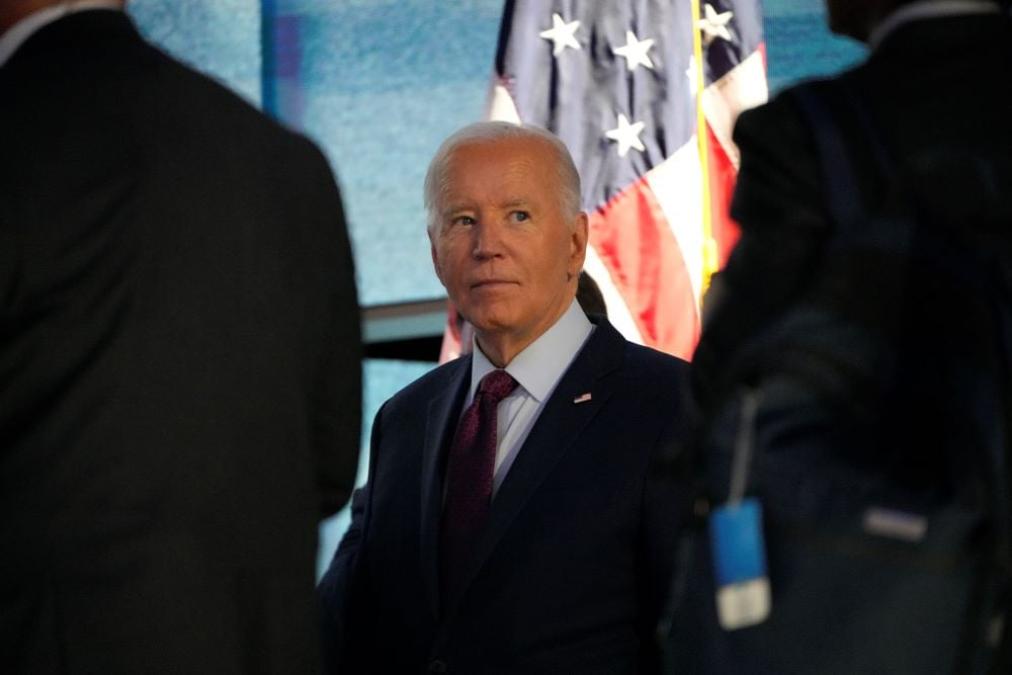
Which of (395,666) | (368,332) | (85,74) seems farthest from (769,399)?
(368,332)

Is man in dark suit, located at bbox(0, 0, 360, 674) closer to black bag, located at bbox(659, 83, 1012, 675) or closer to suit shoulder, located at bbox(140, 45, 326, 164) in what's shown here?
suit shoulder, located at bbox(140, 45, 326, 164)

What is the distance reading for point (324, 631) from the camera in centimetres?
269

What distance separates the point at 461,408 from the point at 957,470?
1439mm

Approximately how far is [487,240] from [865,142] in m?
1.34

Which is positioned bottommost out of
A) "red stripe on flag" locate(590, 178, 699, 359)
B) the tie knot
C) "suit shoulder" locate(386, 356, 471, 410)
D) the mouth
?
"red stripe on flag" locate(590, 178, 699, 359)

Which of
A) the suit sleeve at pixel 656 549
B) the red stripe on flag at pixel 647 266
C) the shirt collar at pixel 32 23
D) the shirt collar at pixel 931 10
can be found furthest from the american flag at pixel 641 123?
the shirt collar at pixel 931 10

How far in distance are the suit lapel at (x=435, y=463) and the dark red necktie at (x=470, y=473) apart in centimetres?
A: 2

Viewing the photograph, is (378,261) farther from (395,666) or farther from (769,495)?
(769,495)

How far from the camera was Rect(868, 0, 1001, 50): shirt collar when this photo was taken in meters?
1.53

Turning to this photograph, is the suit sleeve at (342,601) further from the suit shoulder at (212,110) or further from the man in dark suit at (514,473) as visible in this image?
the suit shoulder at (212,110)

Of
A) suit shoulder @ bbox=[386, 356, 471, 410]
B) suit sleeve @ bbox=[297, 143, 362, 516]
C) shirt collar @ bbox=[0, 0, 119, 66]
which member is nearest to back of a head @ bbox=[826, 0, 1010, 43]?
suit sleeve @ bbox=[297, 143, 362, 516]

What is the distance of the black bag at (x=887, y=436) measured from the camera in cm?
139

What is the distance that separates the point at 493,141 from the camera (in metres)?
2.79

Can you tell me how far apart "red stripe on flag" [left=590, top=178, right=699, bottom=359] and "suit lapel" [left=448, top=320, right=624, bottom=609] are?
1.47 meters
